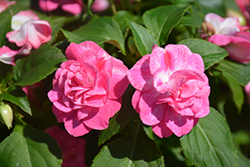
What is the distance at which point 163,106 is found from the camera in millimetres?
546

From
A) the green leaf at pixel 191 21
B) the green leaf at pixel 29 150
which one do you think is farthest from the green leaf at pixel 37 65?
the green leaf at pixel 191 21

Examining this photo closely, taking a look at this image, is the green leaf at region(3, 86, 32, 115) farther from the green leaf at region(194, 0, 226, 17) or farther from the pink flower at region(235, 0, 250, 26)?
the pink flower at region(235, 0, 250, 26)

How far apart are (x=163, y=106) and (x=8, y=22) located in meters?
0.52

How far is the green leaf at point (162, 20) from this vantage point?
2.49 ft

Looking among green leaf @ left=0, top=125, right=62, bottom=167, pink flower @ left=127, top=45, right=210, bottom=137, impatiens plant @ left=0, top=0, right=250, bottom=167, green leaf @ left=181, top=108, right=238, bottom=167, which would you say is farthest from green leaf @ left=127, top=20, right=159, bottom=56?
green leaf @ left=0, top=125, right=62, bottom=167

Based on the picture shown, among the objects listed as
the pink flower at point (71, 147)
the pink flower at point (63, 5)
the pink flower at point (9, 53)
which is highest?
the pink flower at point (63, 5)

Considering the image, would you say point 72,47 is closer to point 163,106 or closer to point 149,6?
point 163,106

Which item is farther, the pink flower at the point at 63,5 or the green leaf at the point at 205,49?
the pink flower at the point at 63,5

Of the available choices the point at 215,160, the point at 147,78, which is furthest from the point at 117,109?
the point at 215,160

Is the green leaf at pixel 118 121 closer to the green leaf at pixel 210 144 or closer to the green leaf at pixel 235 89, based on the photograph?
the green leaf at pixel 210 144

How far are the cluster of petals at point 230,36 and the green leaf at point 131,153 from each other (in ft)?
Answer: 1.09

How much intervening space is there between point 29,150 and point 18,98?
0.15m

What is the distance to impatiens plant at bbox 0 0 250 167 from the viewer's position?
1.77 ft

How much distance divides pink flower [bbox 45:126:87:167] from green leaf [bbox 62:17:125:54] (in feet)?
1.02
